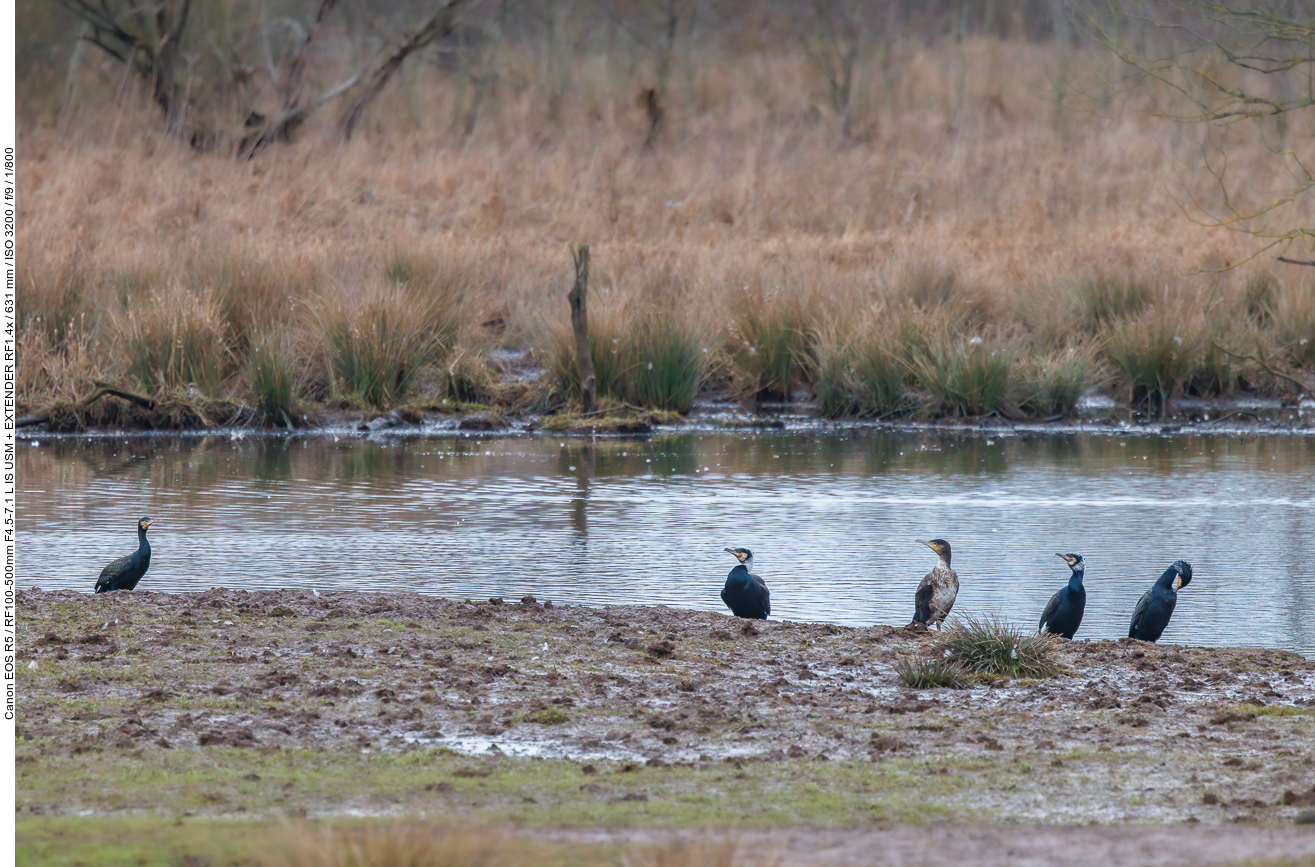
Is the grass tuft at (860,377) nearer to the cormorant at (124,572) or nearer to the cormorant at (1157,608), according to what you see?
the cormorant at (1157,608)

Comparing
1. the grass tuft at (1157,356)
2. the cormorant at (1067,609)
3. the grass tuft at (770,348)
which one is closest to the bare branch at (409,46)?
the grass tuft at (770,348)

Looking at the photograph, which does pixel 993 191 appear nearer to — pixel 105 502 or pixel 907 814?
pixel 105 502

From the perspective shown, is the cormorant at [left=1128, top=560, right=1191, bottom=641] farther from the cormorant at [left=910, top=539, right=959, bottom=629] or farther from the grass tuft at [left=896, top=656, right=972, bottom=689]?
the grass tuft at [left=896, top=656, right=972, bottom=689]

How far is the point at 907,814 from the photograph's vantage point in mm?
5035

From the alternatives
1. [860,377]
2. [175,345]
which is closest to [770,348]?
[860,377]

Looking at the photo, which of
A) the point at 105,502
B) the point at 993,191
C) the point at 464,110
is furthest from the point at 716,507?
the point at 464,110

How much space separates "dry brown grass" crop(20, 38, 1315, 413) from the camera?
1884 cm

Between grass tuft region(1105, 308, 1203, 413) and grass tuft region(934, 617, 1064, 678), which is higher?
grass tuft region(1105, 308, 1203, 413)

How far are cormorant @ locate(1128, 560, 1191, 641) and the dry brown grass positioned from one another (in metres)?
9.80

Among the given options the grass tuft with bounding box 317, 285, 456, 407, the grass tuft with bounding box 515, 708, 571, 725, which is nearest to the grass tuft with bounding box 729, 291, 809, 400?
the grass tuft with bounding box 317, 285, 456, 407

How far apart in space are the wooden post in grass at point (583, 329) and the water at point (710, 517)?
98cm

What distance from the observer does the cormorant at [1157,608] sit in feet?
28.0

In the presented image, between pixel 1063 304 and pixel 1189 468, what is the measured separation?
17.9ft

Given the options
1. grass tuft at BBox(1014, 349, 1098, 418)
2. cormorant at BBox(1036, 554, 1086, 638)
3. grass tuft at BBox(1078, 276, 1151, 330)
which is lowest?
cormorant at BBox(1036, 554, 1086, 638)
